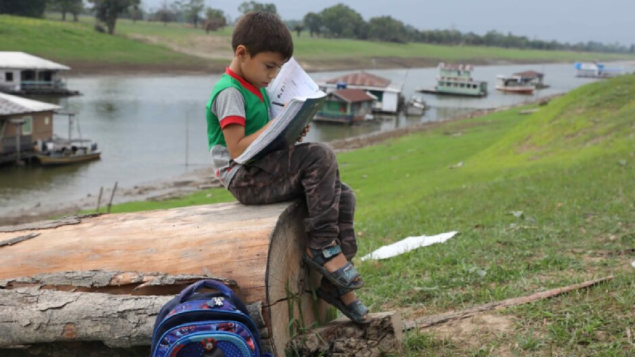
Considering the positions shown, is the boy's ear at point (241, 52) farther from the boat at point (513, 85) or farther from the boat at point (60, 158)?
the boat at point (513, 85)

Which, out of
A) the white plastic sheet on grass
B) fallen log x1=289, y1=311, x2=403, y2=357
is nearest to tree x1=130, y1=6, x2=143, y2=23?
the white plastic sheet on grass

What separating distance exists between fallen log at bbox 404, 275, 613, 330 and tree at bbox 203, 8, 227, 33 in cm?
9394

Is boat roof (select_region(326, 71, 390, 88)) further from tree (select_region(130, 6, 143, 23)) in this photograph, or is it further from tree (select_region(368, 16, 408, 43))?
tree (select_region(368, 16, 408, 43))

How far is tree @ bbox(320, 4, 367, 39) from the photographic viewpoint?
128250 mm

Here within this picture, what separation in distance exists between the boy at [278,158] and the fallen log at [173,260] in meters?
0.14

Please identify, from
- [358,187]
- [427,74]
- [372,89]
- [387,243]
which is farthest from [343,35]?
[387,243]

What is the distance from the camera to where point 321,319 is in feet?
13.8

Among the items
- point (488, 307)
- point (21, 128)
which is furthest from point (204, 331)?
point (21, 128)

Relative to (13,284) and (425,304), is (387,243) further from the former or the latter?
(13,284)

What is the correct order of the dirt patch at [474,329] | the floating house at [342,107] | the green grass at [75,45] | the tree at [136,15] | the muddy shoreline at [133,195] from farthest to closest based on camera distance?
the tree at [136,15]
the green grass at [75,45]
the floating house at [342,107]
the muddy shoreline at [133,195]
the dirt patch at [474,329]

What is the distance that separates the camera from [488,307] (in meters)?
4.50

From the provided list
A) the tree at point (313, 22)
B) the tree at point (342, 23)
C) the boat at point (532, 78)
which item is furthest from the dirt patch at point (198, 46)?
the tree at point (342, 23)

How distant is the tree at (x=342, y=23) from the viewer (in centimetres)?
12825

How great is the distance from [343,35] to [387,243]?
125114 mm
